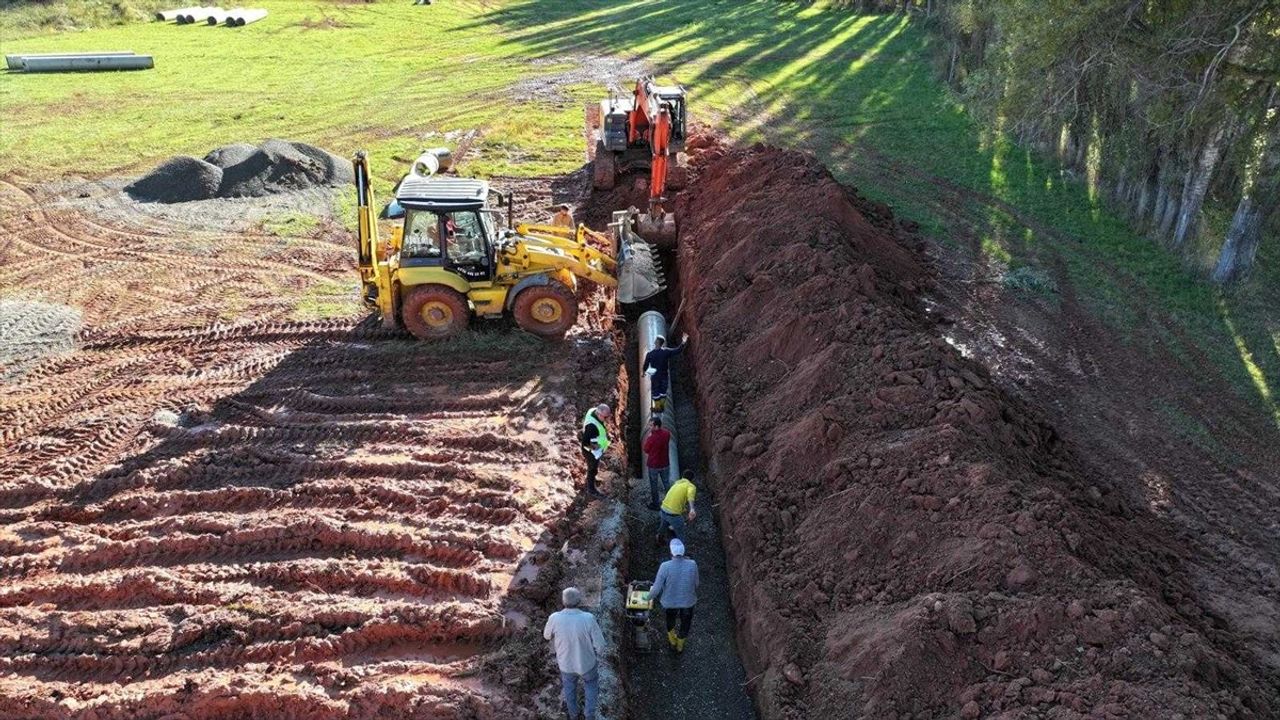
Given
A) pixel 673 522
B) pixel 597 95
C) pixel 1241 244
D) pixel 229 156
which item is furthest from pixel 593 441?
pixel 597 95

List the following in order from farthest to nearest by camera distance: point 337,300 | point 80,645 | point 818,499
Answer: point 337,300, point 818,499, point 80,645

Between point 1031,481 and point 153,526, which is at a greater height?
point 1031,481

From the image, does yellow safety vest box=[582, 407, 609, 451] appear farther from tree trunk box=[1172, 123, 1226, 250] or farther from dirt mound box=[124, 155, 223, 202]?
dirt mound box=[124, 155, 223, 202]

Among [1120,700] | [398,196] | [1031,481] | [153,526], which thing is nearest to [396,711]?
[153,526]

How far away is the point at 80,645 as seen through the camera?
26.8ft

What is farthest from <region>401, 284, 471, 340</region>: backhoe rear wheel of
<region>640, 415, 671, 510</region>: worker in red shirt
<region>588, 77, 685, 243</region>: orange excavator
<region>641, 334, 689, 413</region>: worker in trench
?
<region>588, 77, 685, 243</region>: orange excavator

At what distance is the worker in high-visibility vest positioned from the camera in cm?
1027

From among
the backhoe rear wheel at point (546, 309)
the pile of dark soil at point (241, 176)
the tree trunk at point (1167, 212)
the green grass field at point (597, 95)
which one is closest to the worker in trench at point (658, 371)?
the backhoe rear wheel at point (546, 309)

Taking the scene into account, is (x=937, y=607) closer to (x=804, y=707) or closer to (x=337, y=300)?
(x=804, y=707)

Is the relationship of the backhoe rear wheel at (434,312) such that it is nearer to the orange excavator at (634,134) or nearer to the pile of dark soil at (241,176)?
the orange excavator at (634,134)

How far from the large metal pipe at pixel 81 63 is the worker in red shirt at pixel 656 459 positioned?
96.4 feet

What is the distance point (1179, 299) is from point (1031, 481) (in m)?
7.92

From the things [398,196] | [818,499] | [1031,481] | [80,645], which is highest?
[398,196]

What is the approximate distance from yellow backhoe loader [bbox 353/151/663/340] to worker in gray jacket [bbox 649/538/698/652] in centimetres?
579
